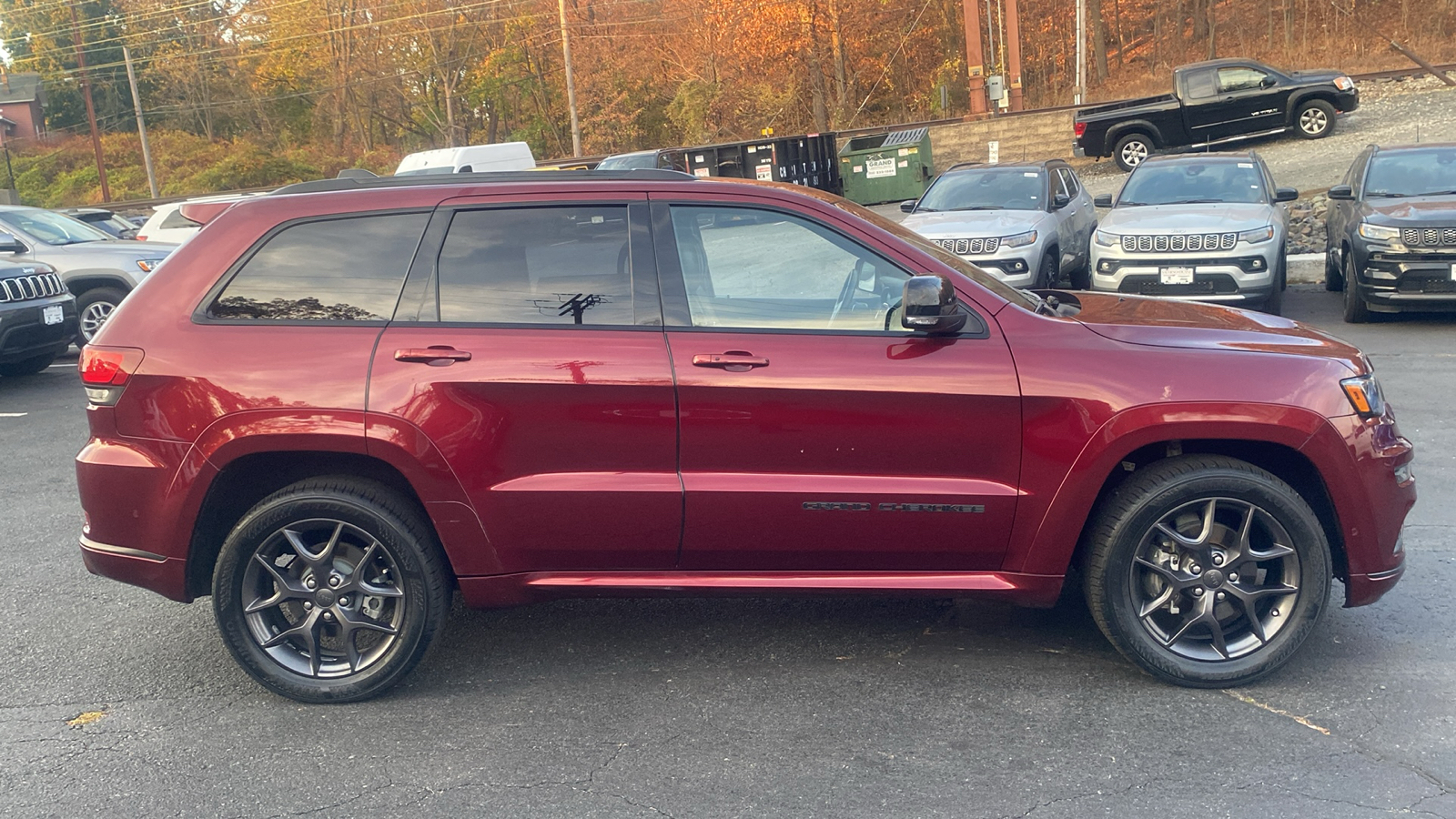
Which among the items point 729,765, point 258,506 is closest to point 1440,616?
point 729,765

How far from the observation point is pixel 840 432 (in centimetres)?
384

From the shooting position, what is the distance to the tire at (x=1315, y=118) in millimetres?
25156

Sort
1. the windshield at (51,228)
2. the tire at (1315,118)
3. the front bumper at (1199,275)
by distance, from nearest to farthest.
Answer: the front bumper at (1199,275) → the windshield at (51,228) → the tire at (1315,118)

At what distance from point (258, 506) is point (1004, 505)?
101 inches

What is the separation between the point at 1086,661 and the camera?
4.21 metres

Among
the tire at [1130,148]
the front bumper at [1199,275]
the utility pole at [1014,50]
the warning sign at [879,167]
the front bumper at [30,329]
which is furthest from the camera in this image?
the utility pole at [1014,50]

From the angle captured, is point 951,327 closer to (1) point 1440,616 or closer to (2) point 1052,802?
(2) point 1052,802

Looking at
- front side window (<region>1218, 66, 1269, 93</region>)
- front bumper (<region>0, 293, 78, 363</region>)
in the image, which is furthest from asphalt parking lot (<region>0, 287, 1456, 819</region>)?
front side window (<region>1218, 66, 1269, 93</region>)

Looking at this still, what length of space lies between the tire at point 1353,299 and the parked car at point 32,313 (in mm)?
12059

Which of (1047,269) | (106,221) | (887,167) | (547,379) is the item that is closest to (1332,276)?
(1047,269)

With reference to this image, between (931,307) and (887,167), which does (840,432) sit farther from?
(887,167)

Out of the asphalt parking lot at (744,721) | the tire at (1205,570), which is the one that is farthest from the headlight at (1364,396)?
the asphalt parking lot at (744,721)

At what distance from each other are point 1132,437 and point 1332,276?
35.6ft

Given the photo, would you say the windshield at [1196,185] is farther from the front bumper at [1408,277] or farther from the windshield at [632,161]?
the windshield at [632,161]
